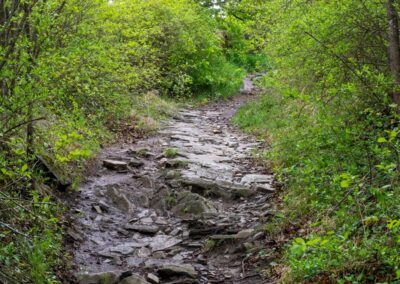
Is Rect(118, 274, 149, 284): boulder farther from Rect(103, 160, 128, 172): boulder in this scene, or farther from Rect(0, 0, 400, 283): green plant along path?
Rect(103, 160, 128, 172): boulder

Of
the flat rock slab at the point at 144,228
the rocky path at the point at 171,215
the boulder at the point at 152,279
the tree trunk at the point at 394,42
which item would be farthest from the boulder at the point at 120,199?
the tree trunk at the point at 394,42

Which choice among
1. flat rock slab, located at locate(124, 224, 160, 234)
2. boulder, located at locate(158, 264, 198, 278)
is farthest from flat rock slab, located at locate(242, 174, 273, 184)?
boulder, located at locate(158, 264, 198, 278)

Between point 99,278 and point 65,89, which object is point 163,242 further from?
point 65,89

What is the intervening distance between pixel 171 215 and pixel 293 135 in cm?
226

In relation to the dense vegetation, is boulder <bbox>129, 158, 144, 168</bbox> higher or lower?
lower

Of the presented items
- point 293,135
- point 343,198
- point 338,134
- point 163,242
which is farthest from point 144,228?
point 343,198

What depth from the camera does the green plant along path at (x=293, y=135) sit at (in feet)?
14.2

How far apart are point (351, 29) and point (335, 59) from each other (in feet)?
1.59

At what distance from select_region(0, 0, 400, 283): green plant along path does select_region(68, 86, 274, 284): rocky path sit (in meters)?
0.33

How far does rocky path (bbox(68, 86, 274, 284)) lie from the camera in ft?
18.2

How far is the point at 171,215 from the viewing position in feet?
23.5

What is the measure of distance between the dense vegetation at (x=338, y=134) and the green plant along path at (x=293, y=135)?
0.02m

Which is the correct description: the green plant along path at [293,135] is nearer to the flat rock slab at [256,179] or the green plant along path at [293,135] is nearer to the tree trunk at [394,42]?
the tree trunk at [394,42]

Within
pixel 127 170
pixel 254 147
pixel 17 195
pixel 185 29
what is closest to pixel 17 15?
pixel 17 195
